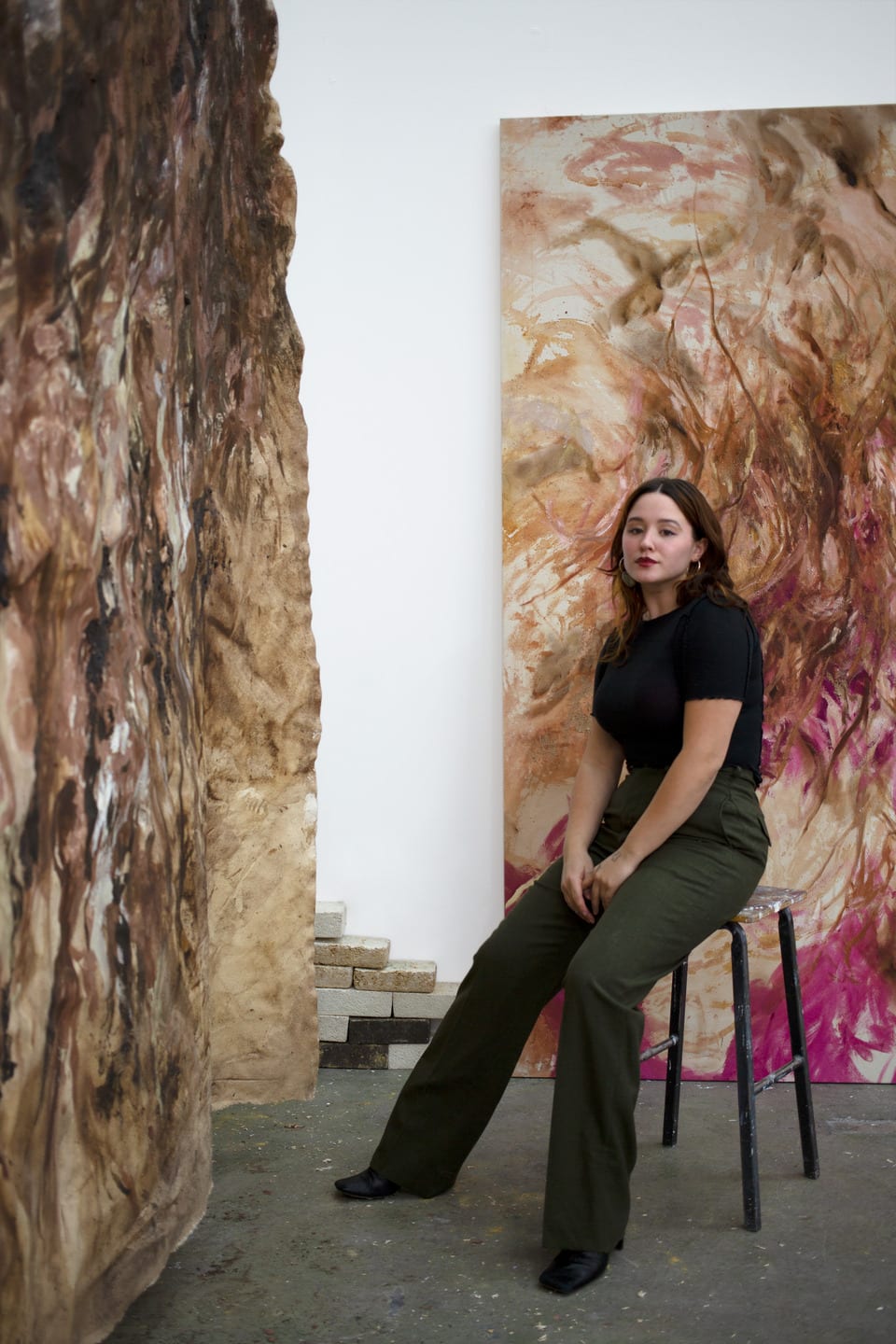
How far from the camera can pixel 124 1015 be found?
195 centimetres

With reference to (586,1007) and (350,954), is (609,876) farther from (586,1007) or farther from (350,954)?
(350,954)

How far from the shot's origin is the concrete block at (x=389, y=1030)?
3.42 m

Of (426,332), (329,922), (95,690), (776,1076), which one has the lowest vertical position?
(776,1076)

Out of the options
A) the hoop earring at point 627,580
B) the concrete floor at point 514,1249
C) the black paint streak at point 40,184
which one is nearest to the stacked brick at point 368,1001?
the concrete floor at point 514,1249

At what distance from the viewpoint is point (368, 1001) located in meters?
3.41

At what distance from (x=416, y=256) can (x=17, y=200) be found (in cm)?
196

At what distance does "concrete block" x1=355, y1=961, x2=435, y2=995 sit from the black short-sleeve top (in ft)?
3.42

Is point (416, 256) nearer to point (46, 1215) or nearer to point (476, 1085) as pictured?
point (476, 1085)

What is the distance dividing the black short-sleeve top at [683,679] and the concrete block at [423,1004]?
1061 mm

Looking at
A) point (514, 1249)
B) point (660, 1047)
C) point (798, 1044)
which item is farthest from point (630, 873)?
point (514, 1249)

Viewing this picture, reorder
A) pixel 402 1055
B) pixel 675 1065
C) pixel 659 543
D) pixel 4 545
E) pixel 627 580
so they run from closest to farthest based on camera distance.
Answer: pixel 4 545 → pixel 659 543 → pixel 627 580 → pixel 675 1065 → pixel 402 1055

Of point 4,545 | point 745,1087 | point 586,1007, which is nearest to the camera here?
point 4,545

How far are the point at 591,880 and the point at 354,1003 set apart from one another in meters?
1.08

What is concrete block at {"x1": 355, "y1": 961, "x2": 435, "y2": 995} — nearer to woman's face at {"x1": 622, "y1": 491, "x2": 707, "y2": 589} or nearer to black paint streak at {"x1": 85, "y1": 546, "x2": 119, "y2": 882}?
woman's face at {"x1": 622, "y1": 491, "x2": 707, "y2": 589}
